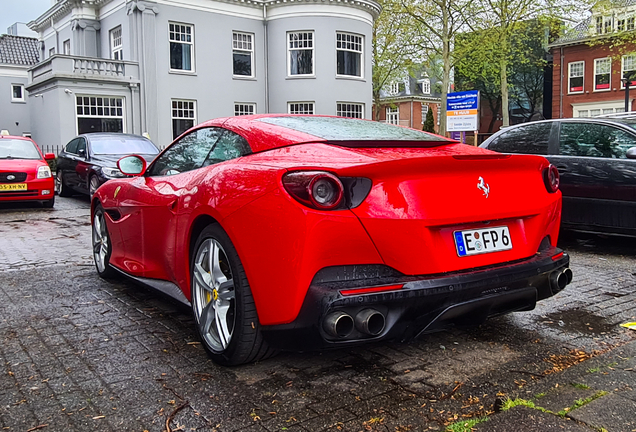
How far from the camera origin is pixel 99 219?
5.57m

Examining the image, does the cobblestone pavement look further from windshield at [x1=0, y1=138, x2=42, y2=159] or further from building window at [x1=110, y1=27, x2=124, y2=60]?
building window at [x1=110, y1=27, x2=124, y2=60]

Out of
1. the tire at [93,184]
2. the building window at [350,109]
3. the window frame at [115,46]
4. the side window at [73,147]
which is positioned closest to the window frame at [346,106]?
the building window at [350,109]

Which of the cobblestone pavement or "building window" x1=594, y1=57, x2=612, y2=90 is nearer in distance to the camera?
the cobblestone pavement

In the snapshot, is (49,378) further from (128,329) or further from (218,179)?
(218,179)

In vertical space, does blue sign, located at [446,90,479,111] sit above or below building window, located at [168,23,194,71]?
below

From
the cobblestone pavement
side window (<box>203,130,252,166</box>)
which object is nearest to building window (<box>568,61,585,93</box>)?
the cobblestone pavement

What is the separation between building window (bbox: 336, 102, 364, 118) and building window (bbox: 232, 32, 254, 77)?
4334 mm

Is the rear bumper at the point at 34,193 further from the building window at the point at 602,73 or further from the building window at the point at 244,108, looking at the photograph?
the building window at the point at 602,73

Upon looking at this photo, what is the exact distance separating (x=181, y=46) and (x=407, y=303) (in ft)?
80.6

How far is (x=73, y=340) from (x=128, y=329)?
36 cm

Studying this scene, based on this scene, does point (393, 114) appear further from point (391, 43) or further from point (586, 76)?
point (586, 76)

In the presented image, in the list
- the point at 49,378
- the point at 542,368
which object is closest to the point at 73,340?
the point at 49,378

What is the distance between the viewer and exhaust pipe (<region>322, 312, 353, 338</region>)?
2.67 metres

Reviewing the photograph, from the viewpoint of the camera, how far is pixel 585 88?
4119 cm
